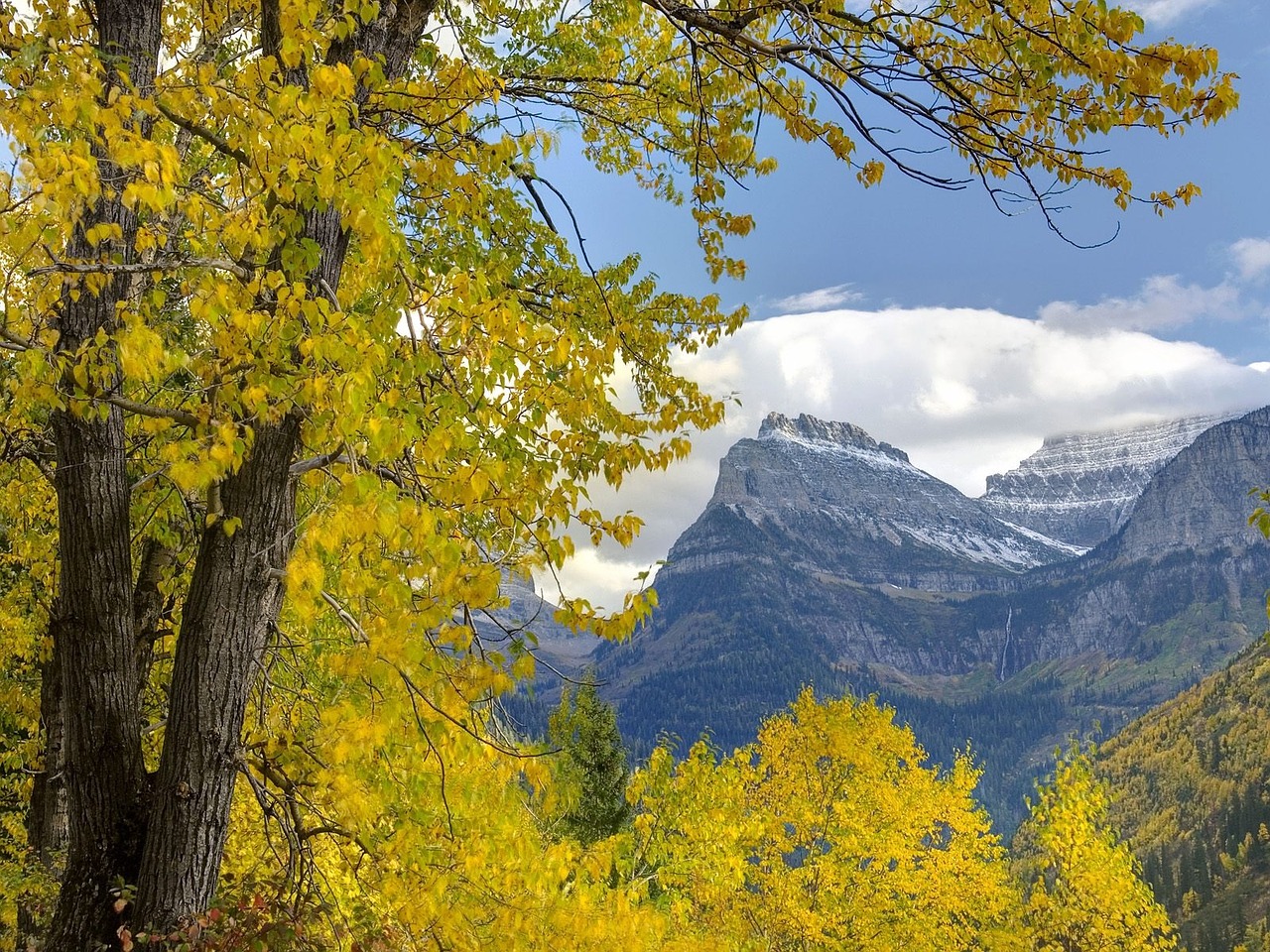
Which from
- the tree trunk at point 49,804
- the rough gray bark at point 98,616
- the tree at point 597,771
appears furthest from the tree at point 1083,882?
the rough gray bark at point 98,616

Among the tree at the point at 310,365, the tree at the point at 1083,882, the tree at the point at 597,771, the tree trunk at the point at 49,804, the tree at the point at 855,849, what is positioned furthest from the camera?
Answer: the tree at the point at 597,771

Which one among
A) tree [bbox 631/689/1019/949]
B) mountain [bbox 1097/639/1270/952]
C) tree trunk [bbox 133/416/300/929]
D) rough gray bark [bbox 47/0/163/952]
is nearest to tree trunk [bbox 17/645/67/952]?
rough gray bark [bbox 47/0/163/952]

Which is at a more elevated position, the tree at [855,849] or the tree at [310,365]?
the tree at [310,365]

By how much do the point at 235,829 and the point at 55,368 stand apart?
20.7ft

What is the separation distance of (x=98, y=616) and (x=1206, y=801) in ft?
518

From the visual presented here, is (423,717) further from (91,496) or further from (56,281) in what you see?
(56,281)

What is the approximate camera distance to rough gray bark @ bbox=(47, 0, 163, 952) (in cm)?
388

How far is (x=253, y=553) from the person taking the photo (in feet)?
12.8

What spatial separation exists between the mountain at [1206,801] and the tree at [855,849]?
67.5 meters

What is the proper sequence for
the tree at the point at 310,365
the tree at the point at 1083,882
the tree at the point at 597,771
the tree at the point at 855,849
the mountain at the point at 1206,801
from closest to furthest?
1. the tree at the point at 310,365
2. the tree at the point at 1083,882
3. the tree at the point at 855,849
4. the tree at the point at 597,771
5. the mountain at the point at 1206,801

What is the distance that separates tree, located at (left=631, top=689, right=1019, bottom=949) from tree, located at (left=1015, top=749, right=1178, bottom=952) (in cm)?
100

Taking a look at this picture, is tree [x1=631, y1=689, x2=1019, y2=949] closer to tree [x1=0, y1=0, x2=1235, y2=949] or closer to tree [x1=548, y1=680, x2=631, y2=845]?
tree [x1=548, y1=680, x2=631, y2=845]

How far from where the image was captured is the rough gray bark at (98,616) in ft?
12.7

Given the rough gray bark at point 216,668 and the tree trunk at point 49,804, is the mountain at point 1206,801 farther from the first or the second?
the rough gray bark at point 216,668
